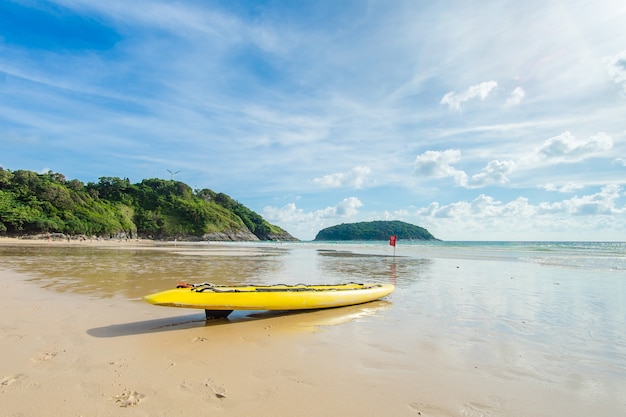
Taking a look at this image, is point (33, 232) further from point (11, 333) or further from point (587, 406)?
point (587, 406)

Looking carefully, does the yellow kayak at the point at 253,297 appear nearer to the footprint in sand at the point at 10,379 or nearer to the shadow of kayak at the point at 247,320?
the shadow of kayak at the point at 247,320

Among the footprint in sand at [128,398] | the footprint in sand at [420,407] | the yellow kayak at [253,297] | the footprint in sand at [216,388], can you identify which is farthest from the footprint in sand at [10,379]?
the footprint in sand at [420,407]

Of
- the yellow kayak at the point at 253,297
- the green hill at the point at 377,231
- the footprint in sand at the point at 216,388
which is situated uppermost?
the green hill at the point at 377,231

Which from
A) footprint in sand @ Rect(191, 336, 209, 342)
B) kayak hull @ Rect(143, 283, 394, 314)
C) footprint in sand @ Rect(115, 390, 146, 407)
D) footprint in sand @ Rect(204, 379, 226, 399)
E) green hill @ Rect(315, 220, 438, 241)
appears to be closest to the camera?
footprint in sand @ Rect(115, 390, 146, 407)

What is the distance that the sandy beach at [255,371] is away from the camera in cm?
356

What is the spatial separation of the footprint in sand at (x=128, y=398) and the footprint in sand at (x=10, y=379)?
1321 millimetres

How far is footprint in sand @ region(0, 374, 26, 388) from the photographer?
3.80 meters

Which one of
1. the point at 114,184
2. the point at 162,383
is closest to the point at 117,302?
the point at 162,383

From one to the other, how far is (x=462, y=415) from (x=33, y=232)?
69354 millimetres

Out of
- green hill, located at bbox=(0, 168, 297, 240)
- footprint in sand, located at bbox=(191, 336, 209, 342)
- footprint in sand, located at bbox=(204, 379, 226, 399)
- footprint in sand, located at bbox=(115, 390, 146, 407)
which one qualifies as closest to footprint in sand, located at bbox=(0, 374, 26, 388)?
footprint in sand, located at bbox=(115, 390, 146, 407)

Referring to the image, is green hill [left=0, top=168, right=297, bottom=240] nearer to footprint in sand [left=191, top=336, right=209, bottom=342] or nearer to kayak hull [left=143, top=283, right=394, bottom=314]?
kayak hull [left=143, top=283, right=394, bottom=314]

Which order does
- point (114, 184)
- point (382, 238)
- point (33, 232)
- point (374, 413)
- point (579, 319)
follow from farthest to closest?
1. point (382, 238)
2. point (114, 184)
3. point (33, 232)
4. point (579, 319)
5. point (374, 413)

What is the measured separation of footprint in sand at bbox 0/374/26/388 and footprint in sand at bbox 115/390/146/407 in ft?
4.34

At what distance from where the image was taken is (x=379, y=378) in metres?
4.35
